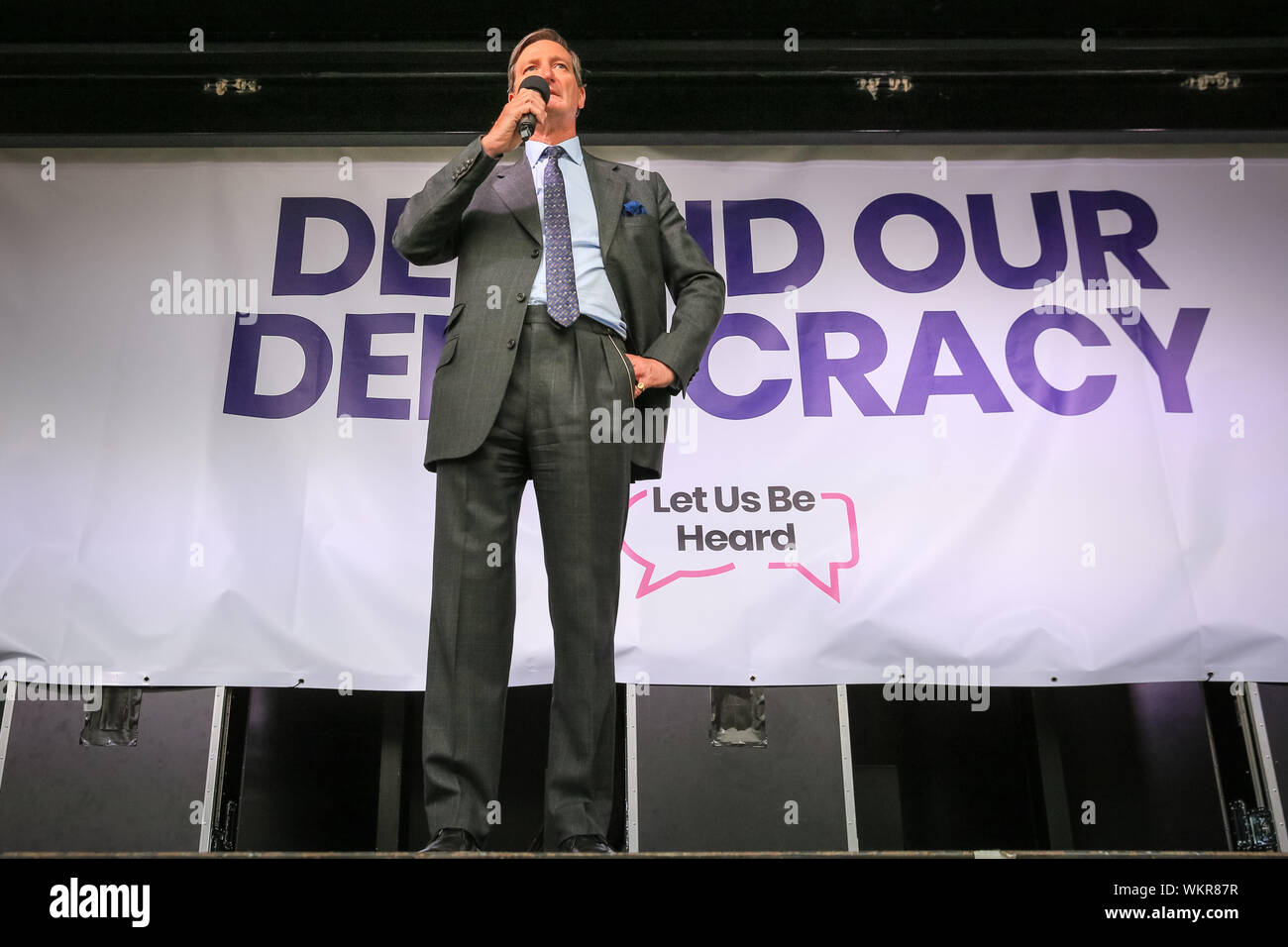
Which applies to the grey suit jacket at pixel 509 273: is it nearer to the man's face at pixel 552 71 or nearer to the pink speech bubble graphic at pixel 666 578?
the man's face at pixel 552 71

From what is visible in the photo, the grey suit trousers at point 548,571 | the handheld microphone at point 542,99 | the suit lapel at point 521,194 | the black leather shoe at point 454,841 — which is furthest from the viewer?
the suit lapel at point 521,194

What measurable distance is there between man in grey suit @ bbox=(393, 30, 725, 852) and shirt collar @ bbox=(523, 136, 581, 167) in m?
0.03

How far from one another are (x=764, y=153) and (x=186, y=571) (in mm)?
2273

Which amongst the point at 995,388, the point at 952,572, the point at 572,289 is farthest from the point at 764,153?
the point at 572,289

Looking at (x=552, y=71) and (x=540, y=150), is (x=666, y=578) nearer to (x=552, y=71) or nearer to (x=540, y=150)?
(x=540, y=150)

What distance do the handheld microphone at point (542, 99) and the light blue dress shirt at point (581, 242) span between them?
13cm

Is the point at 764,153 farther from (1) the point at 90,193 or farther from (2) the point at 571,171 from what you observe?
(1) the point at 90,193

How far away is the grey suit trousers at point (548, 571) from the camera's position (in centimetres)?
186

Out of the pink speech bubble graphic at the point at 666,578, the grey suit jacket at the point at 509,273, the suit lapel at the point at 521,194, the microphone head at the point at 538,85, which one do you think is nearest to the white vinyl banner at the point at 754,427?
the pink speech bubble graphic at the point at 666,578

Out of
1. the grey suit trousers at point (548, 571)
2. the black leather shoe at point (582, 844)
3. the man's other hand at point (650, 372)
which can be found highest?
the man's other hand at point (650, 372)
